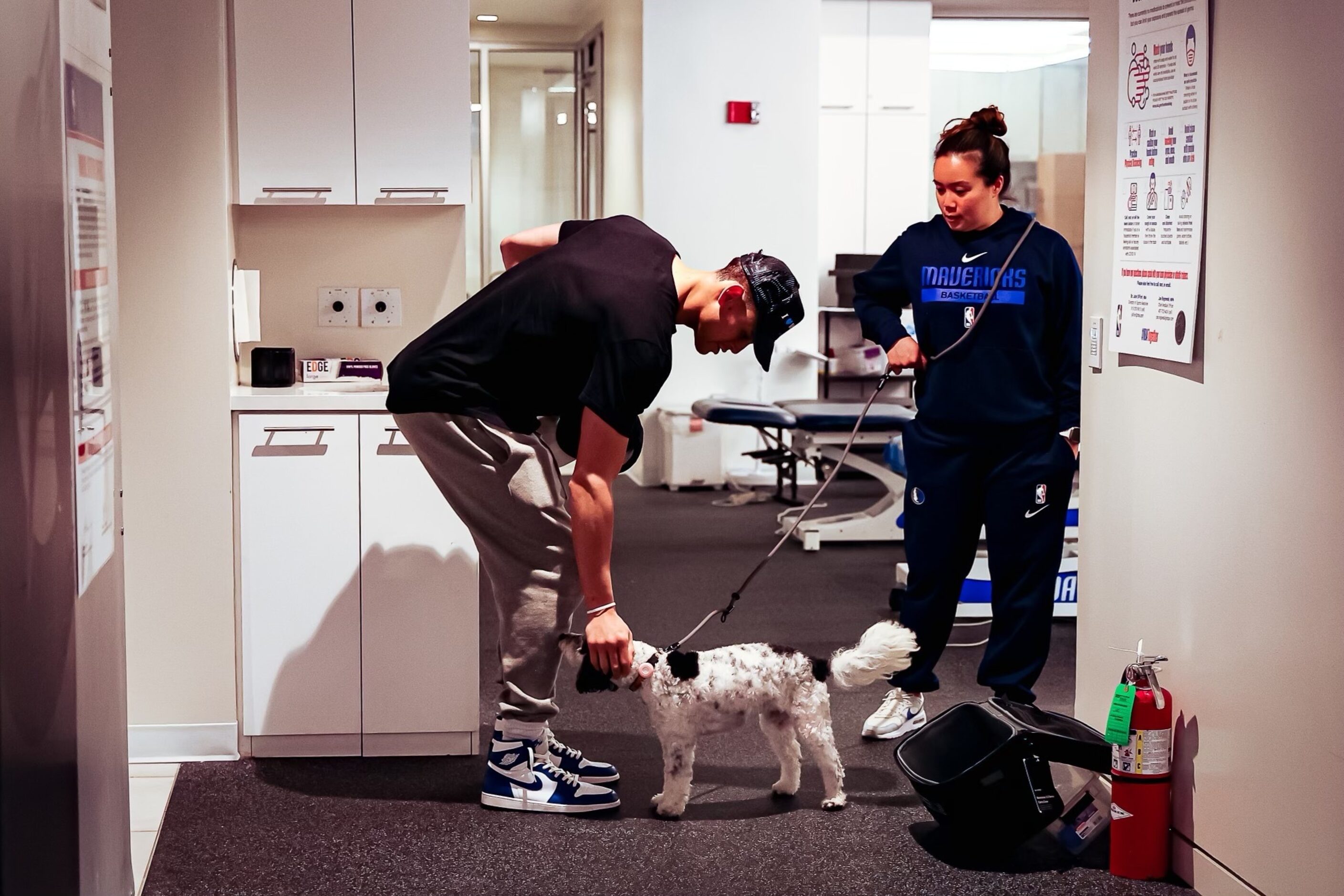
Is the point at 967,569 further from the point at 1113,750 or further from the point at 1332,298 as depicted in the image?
the point at 1332,298

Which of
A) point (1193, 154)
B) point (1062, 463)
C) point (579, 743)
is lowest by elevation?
point (579, 743)

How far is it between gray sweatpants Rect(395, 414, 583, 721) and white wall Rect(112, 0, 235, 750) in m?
0.59

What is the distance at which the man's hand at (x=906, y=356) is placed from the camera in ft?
10.8

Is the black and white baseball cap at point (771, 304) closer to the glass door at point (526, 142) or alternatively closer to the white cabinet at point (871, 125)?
the white cabinet at point (871, 125)

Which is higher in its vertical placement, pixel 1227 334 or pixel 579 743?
pixel 1227 334

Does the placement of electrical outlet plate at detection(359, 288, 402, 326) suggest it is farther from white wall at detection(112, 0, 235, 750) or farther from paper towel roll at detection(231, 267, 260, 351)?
white wall at detection(112, 0, 235, 750)

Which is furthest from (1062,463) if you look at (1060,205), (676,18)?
(1060,205)

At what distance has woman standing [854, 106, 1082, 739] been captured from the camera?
3236 mm

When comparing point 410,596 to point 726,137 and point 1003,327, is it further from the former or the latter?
point 726,137

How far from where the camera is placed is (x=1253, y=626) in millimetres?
2475

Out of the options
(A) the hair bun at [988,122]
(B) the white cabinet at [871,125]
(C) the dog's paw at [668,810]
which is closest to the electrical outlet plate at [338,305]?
(C) the dog's paw at [668,810]

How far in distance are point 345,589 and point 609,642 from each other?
3.08 ft

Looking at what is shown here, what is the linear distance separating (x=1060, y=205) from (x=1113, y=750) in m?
6.94

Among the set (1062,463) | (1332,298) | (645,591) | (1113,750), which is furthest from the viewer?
(645,591)
